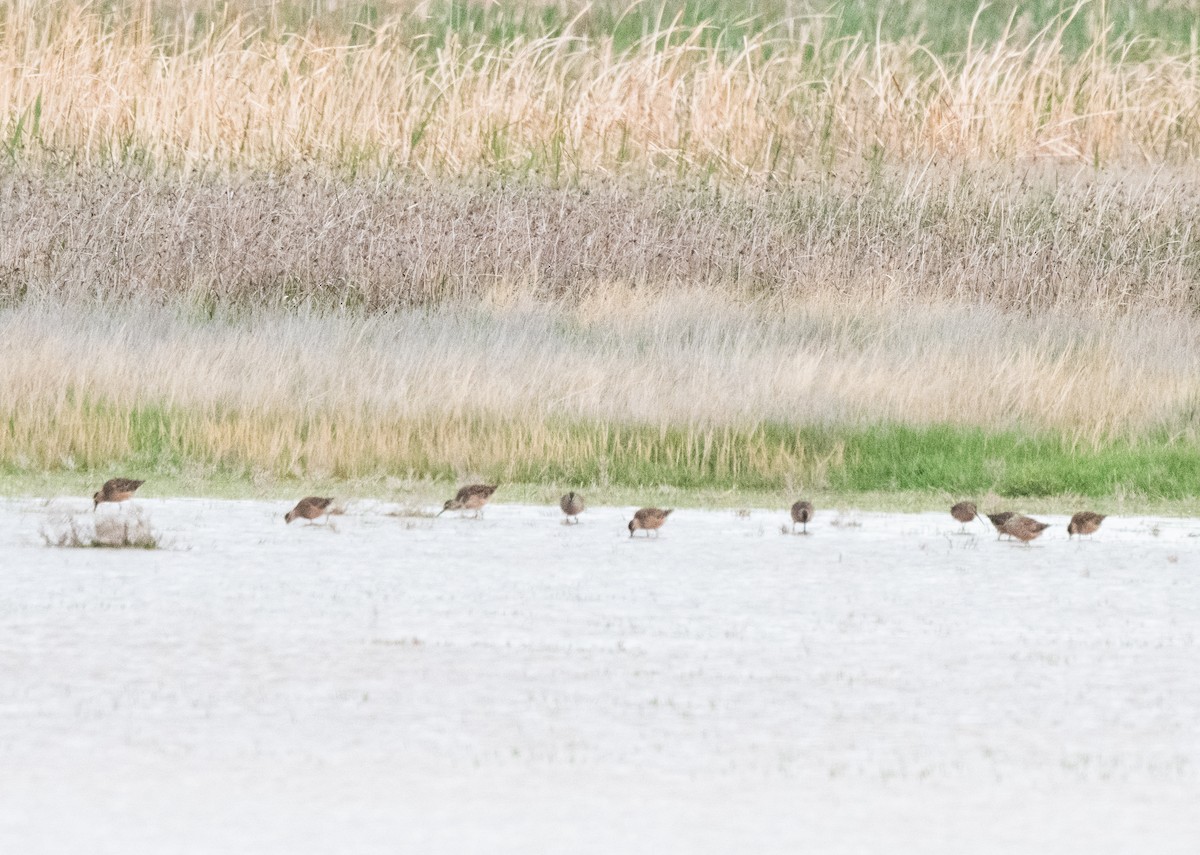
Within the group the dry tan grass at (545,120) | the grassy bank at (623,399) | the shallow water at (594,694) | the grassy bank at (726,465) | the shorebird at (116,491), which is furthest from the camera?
the dry tan grass at (545,120)

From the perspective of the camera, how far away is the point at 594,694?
5945 mm

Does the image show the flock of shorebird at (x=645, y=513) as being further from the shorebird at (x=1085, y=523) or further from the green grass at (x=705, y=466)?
the green grass at (x=705, y=466)

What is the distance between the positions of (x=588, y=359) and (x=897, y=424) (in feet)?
8.58

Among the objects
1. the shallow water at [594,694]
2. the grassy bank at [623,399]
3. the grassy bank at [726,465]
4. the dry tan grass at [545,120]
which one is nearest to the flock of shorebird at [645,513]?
the shallow water at [594,694]

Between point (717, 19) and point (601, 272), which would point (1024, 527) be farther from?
point (717, 19)

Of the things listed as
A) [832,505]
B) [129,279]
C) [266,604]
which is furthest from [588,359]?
[266,604]

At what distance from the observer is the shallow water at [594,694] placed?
4.52 meters

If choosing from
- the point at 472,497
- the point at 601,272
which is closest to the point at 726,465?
the point at 472,497

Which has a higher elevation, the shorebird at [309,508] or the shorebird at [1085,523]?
the shorebird at [1085,523]

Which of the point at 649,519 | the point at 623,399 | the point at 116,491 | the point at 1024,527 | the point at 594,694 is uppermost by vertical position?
the point at 594,694

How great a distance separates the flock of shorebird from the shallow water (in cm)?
12

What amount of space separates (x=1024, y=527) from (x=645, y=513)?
168cm

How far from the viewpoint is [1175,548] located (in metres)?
9.50

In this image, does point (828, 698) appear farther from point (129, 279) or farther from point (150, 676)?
point (129, 279)
